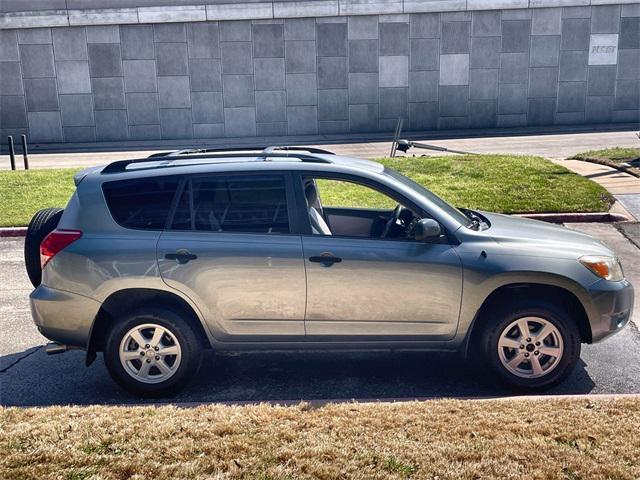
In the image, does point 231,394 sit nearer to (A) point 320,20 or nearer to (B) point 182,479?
(B) point 182,479

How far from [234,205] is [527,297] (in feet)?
7.98

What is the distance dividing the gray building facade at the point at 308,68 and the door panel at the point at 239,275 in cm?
2194

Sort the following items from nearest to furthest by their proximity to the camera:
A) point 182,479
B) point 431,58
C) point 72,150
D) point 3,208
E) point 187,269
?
point 182,479, point 187,269, point 3,208, point 72,150, point 431,58

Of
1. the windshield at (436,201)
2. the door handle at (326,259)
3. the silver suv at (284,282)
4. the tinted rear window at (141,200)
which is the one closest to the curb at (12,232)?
the silver suv at (284,282)

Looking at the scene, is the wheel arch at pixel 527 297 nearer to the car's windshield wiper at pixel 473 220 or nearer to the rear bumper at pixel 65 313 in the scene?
the car's windshield wiper at pixel 473 220

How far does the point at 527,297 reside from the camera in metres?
6.05

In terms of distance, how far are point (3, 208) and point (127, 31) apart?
47.5 feet

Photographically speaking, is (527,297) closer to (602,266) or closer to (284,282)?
(602,266)

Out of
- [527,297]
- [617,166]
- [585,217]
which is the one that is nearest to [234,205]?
[527,297]

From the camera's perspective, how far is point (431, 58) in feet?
89.9

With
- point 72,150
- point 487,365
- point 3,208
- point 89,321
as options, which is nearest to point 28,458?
point 89,321

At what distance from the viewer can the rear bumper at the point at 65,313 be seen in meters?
5.95

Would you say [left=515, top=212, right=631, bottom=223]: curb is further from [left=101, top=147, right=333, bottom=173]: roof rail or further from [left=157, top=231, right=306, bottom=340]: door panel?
[left=157, top=231, right=306, bottom=340]: door panel

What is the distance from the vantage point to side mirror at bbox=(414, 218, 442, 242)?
19.1 ft
